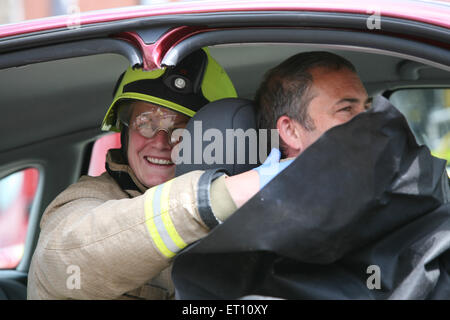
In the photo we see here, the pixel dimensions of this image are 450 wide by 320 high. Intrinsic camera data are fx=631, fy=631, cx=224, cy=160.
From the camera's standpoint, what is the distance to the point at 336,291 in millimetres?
1626

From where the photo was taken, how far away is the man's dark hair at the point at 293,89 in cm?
218

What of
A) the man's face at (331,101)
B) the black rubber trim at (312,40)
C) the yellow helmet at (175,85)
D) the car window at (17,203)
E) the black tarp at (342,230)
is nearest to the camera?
the black tarp at (342,230)

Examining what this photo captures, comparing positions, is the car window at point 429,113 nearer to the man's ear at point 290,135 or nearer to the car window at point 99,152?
the man's ear at point 290,135

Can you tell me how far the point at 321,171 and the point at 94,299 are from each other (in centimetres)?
82

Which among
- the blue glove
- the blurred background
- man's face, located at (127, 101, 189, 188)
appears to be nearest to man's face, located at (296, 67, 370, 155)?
the blue glove

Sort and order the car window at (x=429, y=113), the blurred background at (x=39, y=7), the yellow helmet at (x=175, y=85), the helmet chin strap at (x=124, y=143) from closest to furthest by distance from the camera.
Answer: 1. the yellow helmet at (x=175, y=85)
2. the helmet chin strap at (x=124, y=143)
3. the car window at (x=429, y=113)
4. the blurred background at (x=39, y=7)

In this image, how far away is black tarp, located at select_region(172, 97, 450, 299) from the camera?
61.3 inches

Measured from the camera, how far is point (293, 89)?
7.28 ft

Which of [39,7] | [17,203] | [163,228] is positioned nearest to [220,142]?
[163,228]

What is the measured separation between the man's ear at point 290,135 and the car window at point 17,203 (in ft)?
5.55

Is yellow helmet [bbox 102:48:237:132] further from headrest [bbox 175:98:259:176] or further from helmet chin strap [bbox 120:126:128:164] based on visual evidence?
→ headrest [bbox 175:98:259:176]

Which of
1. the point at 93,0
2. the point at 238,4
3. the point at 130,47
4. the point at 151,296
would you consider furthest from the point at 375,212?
A: the point at 93,0

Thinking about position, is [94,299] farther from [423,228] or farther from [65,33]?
[423,228]

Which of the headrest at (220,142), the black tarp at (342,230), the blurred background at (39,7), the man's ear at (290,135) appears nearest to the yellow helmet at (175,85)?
the headrest at (220,142)
